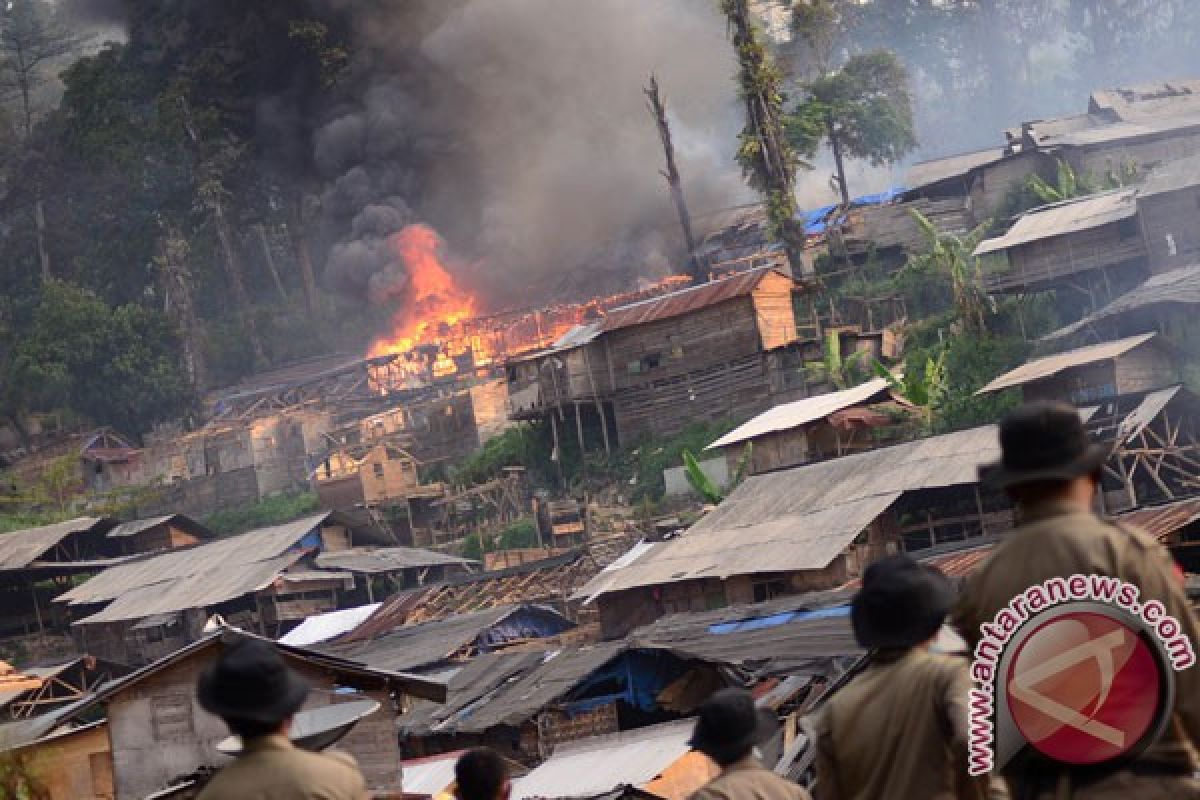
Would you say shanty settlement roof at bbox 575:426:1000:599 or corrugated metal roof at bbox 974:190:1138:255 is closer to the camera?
shanty settlement roof at bbox 575:426:1000:599

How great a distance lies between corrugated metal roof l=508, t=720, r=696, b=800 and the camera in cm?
1755

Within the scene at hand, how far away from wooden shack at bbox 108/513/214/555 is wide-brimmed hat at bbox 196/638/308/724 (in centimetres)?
4074

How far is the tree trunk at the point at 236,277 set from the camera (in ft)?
201

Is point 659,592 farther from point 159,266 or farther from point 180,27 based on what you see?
point 180,27

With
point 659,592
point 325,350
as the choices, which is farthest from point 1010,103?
point 659,592

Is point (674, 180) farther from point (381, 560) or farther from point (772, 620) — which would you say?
point (772, 620)

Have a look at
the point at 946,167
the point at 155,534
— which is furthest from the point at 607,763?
the point at 946,167

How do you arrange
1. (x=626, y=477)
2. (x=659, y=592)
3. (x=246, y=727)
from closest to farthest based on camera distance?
(x=246, y=727)
(x=659, y=592)
(x=626, y=477)

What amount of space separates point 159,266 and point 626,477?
86.4 ft

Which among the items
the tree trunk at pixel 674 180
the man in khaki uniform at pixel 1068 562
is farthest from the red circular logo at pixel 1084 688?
the tree trunk at pixel 674 180

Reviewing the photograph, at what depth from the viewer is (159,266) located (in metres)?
61.0

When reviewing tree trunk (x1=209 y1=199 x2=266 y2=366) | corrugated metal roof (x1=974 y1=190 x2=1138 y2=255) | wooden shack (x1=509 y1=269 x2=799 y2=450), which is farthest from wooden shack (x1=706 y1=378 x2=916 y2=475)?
tree trunk (x1=209 y1=199 x2=266 y2=366)

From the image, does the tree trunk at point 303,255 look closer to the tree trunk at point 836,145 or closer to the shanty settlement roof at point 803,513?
the tree trunk at point 836,145

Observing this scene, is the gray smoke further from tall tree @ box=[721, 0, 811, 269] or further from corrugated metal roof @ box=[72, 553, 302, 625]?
corrugated metal roof @ box=[72, 553, 302, 625]
